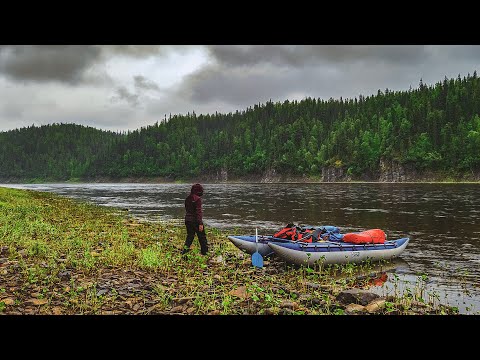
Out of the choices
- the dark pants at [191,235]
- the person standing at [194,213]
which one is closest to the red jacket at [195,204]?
the person standing at [194,213]

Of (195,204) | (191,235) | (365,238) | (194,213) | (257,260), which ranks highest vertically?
(195,204)

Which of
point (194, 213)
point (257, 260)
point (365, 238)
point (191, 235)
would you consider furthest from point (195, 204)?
point (365, 238)

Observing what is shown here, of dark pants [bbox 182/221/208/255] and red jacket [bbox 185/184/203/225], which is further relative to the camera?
dark pants [bbox 182/221/208/255]

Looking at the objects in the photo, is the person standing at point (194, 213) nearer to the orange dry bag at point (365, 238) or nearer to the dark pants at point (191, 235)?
the dark pants at point (191, 235)

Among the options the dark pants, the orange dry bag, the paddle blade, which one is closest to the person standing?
the dark pants

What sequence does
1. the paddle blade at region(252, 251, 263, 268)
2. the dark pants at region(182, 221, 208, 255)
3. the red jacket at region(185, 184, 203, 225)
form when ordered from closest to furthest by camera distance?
the paddle blade at region(252, 251, 263, 268) < the red jacket at region(185, 184, 203, 225) < the dark pants at region(182, 221, 208, 255)

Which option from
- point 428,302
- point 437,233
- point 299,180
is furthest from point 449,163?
point 428,302

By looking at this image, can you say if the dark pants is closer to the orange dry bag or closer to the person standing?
the person standing

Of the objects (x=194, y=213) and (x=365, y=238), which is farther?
(x=365, y=238)

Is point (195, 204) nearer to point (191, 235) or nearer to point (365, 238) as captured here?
point (191, 235)

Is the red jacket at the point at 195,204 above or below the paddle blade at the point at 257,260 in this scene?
above

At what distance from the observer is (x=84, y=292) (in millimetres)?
10141

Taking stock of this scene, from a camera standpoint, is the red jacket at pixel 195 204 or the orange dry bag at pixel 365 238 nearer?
the red jacket at pixel 195 204
